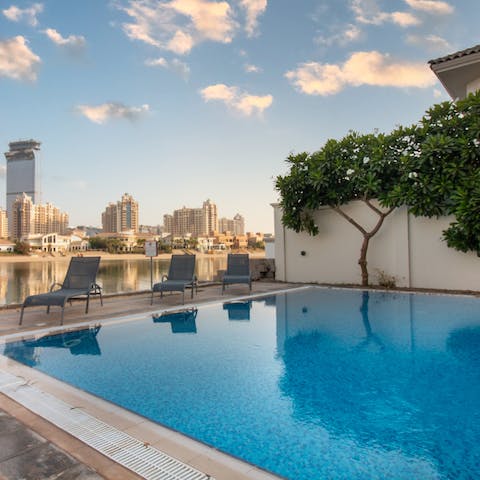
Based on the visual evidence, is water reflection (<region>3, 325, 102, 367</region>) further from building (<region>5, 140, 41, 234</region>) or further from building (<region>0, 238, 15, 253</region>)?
building (<region>5, 140, 41, 234</region>)

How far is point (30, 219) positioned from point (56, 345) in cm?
14783

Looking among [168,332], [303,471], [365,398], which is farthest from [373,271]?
[303,471]

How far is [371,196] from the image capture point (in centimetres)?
1055

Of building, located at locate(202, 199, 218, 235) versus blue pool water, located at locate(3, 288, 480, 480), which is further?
building, located at locate(202, 199, 218, 235)

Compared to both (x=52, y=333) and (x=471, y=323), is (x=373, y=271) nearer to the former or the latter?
(x=471, y=323)

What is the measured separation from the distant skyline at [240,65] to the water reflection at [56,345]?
818cm

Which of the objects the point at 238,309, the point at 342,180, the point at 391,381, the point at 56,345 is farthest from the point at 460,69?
the point at 56,345

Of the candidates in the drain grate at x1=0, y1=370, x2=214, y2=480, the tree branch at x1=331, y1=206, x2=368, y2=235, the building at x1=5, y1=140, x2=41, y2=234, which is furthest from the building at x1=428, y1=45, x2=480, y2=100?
the building at x1=5, y1=140, x2=41, y2=234

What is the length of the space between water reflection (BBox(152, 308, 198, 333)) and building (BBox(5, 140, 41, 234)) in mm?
209395

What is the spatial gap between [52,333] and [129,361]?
1769mm

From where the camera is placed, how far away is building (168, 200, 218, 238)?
138250mm

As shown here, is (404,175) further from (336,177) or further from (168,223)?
(168,223)

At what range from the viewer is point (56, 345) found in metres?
4.86

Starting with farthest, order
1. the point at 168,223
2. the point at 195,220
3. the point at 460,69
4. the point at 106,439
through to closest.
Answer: the point at 168,223 < the point at 195,220 < the point at 460,69 < the point at 106,439
